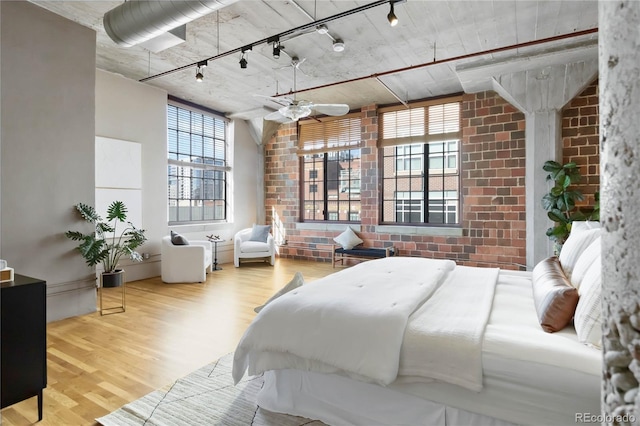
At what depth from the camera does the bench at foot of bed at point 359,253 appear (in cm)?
650

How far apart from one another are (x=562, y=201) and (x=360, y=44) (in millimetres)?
3401

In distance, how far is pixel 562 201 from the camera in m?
4.73

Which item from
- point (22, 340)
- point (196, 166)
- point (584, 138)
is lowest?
point (22, 340)

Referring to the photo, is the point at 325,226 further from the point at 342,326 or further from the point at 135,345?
the point at 342,326

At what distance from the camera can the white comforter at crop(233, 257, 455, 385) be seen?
5.47 feet

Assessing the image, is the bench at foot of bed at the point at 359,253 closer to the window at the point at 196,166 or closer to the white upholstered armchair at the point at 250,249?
the white upholstered armchair at the point at 250,249

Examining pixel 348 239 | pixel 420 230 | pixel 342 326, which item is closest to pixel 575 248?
pixel 342 326

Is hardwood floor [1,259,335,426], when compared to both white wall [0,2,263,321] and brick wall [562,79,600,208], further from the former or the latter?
brick wall [562,79,600,208]

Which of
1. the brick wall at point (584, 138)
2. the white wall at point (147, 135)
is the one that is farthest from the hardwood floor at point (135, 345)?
the brick wall at point (584, 138)

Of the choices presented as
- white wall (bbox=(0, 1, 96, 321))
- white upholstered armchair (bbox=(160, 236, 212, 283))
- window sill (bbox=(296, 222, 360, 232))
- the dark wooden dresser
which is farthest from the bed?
window sill (bbox=(296, 222, 360, 232))

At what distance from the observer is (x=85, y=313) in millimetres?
3998

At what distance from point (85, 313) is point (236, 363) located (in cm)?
293

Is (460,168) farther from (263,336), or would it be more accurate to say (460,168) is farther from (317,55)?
(263,336)

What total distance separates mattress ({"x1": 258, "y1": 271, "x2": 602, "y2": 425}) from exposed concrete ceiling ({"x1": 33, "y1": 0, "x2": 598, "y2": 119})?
313 centimetres
